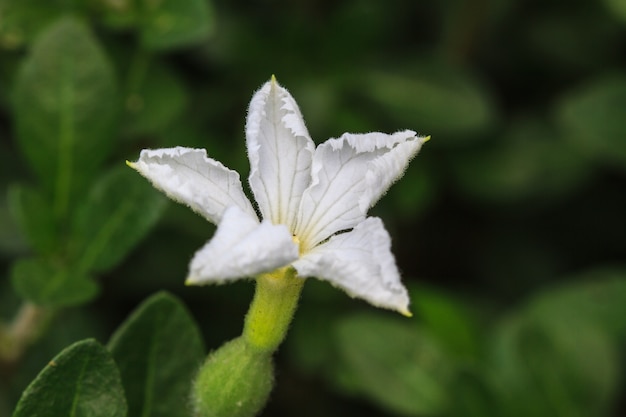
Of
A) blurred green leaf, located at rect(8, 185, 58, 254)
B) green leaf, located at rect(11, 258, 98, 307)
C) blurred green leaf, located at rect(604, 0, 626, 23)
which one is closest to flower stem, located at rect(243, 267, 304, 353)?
green leaf, located at rect(11, 258, 98, 307)

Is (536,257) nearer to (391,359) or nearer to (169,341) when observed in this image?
(391,359)

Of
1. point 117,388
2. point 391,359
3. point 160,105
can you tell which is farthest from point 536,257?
point 117,388

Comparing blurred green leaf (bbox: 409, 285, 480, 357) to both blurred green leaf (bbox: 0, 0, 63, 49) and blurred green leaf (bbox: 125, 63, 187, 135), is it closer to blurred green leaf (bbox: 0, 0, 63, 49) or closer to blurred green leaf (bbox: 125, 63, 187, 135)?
blurred green leaf (bbox: 125, 63, 187, 135)

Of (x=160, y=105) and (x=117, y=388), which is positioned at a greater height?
(x=160, y=105)

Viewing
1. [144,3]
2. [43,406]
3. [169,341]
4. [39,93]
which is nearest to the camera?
[43,406]

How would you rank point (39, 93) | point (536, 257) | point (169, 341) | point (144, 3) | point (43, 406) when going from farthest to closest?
point (536, 257) < point (144, 3) < point (39, 93) < point (169, 341) < point (43, 406)

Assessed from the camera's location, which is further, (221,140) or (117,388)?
(221,140)

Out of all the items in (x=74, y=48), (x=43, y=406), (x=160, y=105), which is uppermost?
(x=74, y=48)
